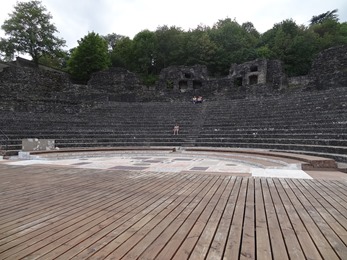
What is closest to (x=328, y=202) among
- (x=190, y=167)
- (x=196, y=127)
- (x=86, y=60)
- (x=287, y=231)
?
(x=287, y=231)

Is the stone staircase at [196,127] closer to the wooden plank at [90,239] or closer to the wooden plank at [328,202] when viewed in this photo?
the wooden plank at [328,202]

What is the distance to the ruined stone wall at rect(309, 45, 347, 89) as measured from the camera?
766 inches

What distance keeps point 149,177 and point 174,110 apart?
1459cm

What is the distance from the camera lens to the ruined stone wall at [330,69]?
19469 mm

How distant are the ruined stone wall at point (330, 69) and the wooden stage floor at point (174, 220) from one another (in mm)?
18129

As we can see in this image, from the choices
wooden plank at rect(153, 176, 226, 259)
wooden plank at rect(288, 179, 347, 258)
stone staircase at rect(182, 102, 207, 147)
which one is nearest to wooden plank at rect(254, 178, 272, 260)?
wooden plank at rect(288, 179, 347, 258)

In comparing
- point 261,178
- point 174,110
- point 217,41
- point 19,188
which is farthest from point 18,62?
point 261,178

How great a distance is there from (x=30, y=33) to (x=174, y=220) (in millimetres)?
40996

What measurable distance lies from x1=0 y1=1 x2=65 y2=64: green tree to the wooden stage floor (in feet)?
123

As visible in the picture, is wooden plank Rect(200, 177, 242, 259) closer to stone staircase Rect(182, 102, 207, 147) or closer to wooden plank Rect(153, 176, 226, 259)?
wooden plank Rect(153, 176, 226, 259)

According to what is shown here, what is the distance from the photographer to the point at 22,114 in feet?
53.8

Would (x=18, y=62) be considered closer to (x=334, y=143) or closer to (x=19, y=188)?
(x=19, y=188)

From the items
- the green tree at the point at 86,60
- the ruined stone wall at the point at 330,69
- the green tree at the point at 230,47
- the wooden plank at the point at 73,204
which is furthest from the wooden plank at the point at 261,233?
the green tree at the point at 230,47

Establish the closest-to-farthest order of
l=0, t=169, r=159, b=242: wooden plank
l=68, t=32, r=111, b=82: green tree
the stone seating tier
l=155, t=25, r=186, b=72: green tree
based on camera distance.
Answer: l=0, t=169, r=159, b=242: wooden plank
the stone seating tier
l=68, t=32, r=111, b=82: green tree
l=155, t=25, r=186, b=72: green tree
